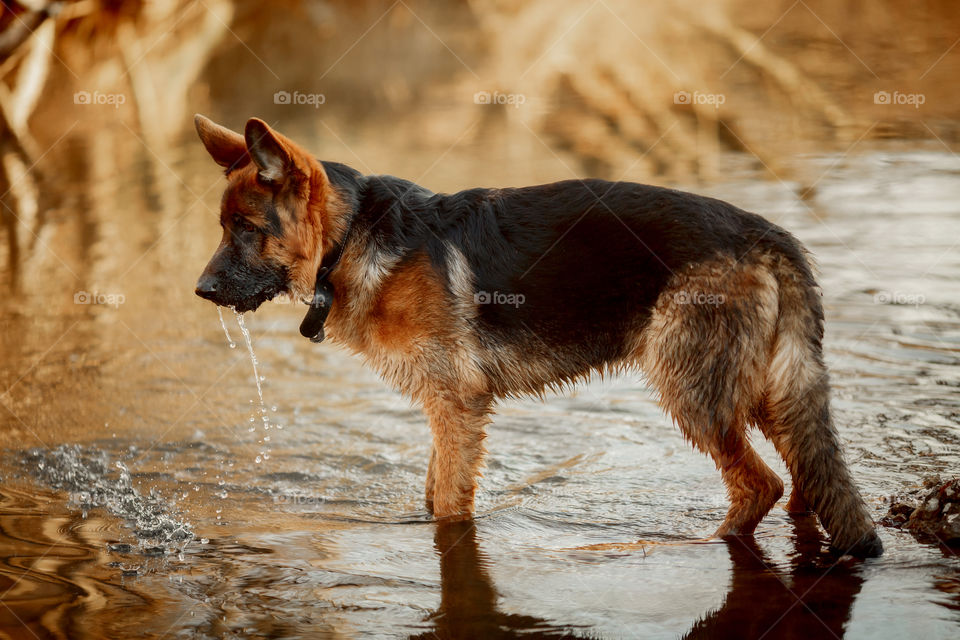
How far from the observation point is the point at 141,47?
18.4 meters

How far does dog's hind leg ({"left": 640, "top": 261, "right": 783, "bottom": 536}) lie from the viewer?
4.62m

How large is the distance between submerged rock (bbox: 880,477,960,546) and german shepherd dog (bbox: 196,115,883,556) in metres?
0.36

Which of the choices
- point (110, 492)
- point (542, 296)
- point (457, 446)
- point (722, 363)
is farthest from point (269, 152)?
point (722, 363)

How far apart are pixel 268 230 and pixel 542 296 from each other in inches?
54.6

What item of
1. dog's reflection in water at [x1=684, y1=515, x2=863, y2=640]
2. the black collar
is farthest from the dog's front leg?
dog's reflection in water at [x1=684, y1=515, x2=863, y2=640]

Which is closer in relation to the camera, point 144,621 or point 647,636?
point 647,636

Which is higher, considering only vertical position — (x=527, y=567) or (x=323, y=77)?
(x=323, y=77)

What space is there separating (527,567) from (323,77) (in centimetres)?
1528

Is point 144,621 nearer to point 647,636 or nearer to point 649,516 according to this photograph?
point 647,636

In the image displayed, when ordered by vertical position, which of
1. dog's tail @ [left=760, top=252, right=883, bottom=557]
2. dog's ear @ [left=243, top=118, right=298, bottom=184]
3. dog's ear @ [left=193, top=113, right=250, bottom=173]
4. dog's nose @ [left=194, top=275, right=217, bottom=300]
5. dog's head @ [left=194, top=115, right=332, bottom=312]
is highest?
dog's ear @ [left=193, top=113, right=250, bottom=173]

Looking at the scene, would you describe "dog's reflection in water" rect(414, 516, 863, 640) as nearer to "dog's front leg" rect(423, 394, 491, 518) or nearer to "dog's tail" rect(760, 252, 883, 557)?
"dog's tail" rect(760, 252, 883, 557)

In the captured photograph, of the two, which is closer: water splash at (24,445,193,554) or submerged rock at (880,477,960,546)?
submerged rock at (880,477,960,546)

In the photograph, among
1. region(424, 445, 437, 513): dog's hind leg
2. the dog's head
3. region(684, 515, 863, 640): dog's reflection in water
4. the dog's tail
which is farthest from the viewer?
region(424, 445, 437, 513): dog's hind leg

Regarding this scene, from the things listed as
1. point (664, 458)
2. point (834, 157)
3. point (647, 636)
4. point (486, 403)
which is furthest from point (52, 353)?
point (834, 157)
